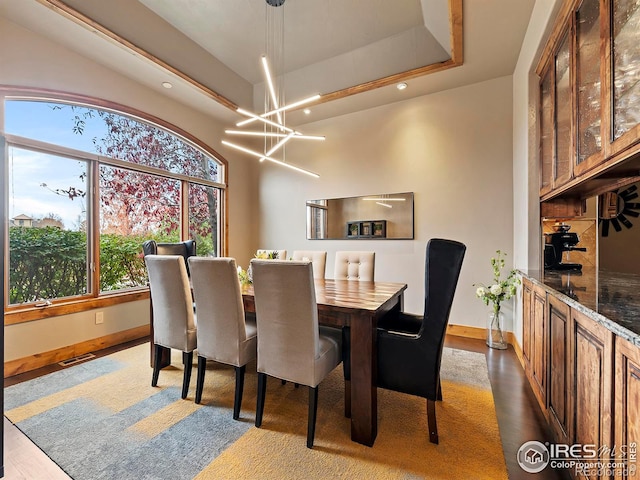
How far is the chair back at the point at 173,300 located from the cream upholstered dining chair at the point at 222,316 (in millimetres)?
167

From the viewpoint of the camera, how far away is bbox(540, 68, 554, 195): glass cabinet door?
2441 mm

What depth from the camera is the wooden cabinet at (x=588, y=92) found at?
133 centimetres

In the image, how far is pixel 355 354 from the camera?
178cm

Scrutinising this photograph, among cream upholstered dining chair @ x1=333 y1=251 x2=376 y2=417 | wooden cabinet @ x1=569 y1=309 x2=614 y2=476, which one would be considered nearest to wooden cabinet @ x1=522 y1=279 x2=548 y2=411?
wooden cabinet @ x1=569 y1=309 x2=614 y2=476

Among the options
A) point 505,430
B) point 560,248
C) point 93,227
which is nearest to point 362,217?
point 560,248

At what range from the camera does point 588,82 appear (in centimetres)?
174

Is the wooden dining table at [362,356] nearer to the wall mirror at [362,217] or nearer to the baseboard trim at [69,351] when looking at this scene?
the wall mirror at [362,217]

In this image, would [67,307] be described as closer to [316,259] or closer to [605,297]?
[316,259]

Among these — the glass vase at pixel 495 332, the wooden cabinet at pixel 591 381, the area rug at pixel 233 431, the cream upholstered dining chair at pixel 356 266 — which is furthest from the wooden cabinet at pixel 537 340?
the cream upholstered dining chair at pixel 356 266

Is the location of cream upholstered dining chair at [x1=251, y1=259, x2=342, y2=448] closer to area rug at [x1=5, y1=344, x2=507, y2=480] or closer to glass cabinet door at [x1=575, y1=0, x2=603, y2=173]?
area rug at [x1=5, y1=344, x2=507, y2=480]

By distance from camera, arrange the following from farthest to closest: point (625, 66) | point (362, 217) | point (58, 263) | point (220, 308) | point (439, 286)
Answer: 1. point (362, 217)
2. point (58, 263)
3. point (220, 308)
4. point (439, 286)
5. point (625, 66)

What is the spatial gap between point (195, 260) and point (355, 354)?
50.0 inches

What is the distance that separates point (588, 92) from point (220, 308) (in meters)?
2.76

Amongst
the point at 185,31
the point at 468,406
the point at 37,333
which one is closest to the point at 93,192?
the point at 37,333
